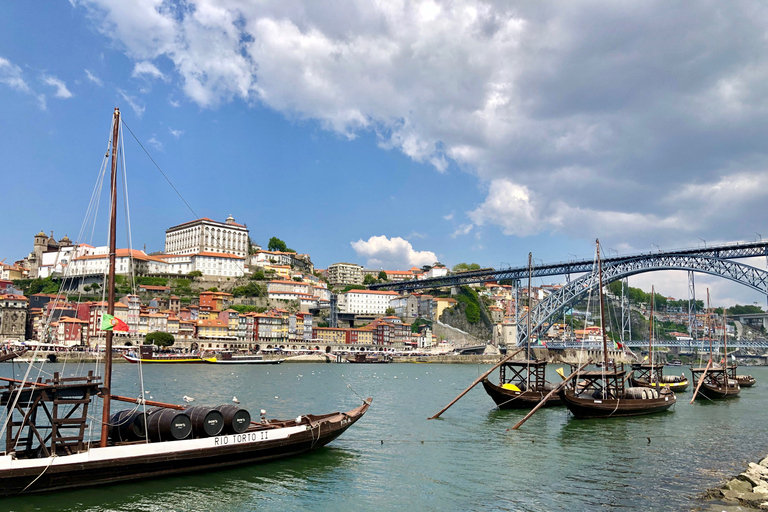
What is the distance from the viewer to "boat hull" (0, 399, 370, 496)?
11.2 metres

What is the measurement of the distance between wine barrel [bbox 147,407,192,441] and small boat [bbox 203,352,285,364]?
2455 inches

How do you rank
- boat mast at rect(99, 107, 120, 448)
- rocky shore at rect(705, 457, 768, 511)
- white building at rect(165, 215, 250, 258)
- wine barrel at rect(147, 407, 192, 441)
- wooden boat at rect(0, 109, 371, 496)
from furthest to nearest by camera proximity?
white building at rect(165, 215, 250, 258), wine barrel at rect(147, 407, 192, 441), boat mast at rect(99, 107, 120, 448), rocky shore at rect(705, 457, 768, 511), wooden boat at rect(0, 109, 371, 496)

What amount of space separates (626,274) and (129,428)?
6860 centimetres

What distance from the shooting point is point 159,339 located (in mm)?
78875

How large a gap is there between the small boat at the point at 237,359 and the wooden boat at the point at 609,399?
53.1m

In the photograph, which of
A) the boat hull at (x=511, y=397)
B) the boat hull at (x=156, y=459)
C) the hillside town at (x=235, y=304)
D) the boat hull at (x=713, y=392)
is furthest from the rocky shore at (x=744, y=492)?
the hillside town at (x=235, y=304)

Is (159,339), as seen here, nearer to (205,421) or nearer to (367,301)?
(367,301)

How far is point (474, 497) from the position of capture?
1258 cm

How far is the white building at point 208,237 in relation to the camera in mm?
117062

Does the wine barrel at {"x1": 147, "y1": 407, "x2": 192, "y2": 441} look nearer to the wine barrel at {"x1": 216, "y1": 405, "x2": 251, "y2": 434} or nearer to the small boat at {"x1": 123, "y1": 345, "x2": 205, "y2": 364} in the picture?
the wine barrel at {"x1": 216, "y1": 405, "x2": 251, "y2": 434}

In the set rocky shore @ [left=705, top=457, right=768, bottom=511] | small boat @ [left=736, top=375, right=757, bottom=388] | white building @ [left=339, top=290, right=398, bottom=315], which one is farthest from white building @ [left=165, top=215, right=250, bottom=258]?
rocky shore @ [left=705, top=457, right=768, bottom=511]

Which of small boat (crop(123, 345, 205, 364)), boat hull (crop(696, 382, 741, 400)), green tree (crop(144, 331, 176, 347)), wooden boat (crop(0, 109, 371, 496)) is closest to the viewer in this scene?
wooden boat (crop(0, 109, 371, 496))

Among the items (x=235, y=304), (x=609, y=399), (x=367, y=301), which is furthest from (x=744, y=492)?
(x=367, y=301)

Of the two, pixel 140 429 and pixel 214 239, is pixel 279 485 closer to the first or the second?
pixel 140 429
